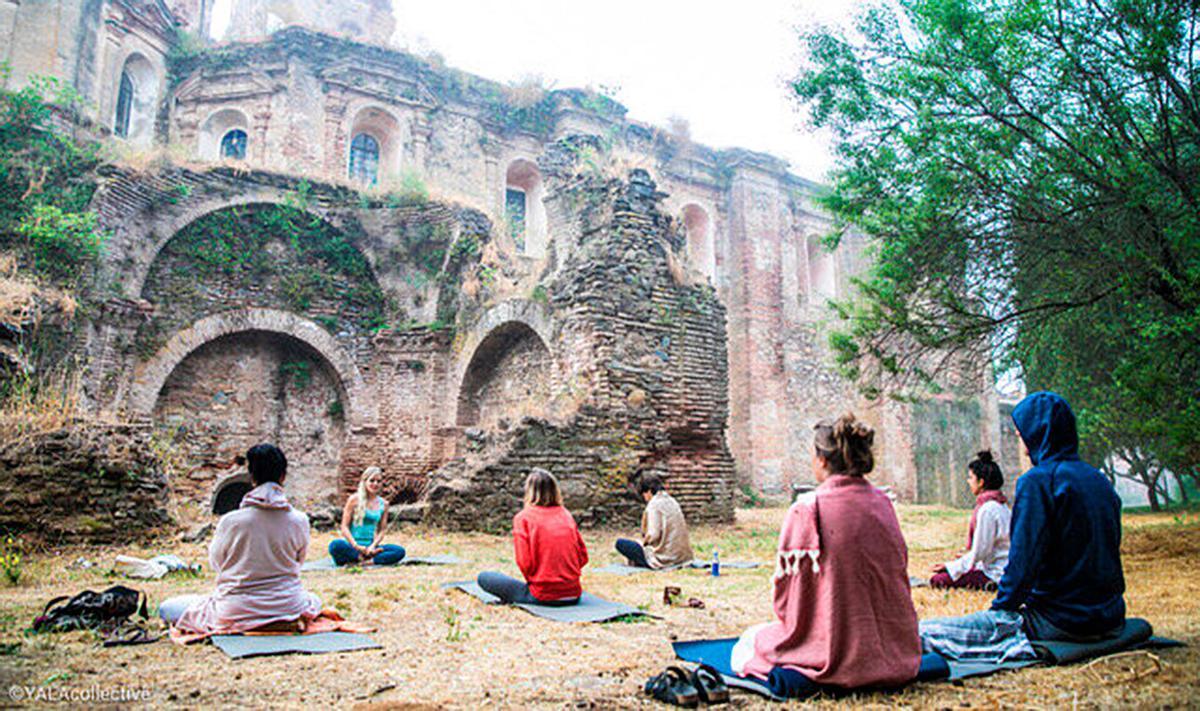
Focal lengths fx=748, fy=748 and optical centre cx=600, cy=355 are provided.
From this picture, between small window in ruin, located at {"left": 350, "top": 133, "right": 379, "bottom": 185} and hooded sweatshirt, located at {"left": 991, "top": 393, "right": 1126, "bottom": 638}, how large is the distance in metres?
20.0

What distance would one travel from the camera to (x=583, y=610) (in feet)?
17.0

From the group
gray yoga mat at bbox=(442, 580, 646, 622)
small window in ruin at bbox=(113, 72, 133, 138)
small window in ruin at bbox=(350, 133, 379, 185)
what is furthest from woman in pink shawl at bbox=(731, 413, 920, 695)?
small window in ruin at bbox=(113, 72, 133, 138)

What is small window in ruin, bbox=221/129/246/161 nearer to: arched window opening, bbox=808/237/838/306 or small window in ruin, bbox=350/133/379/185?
small window in ruin, bbox=350/133/379/185

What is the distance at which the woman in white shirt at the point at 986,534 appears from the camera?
587 cm

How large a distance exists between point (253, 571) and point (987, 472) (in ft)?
17.5

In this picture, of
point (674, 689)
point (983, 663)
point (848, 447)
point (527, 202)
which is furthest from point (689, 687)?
point (527, 202)

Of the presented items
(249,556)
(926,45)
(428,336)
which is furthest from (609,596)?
(428,336)

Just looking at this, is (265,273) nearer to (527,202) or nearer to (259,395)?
(259,395)

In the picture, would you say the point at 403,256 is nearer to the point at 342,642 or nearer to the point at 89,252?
the point at 89,252

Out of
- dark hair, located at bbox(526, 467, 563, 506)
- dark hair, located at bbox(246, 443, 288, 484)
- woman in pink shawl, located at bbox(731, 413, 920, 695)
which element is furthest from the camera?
dark hair, located at bbox(526, 467, 563, 506)

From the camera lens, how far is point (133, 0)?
19.4 meters

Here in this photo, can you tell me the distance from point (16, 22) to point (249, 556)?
19.4m

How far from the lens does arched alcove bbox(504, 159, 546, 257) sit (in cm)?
2234

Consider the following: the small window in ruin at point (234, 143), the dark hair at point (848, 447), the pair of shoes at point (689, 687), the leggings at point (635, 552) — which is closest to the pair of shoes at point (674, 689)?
the pair of shoes at point (689, 687)
